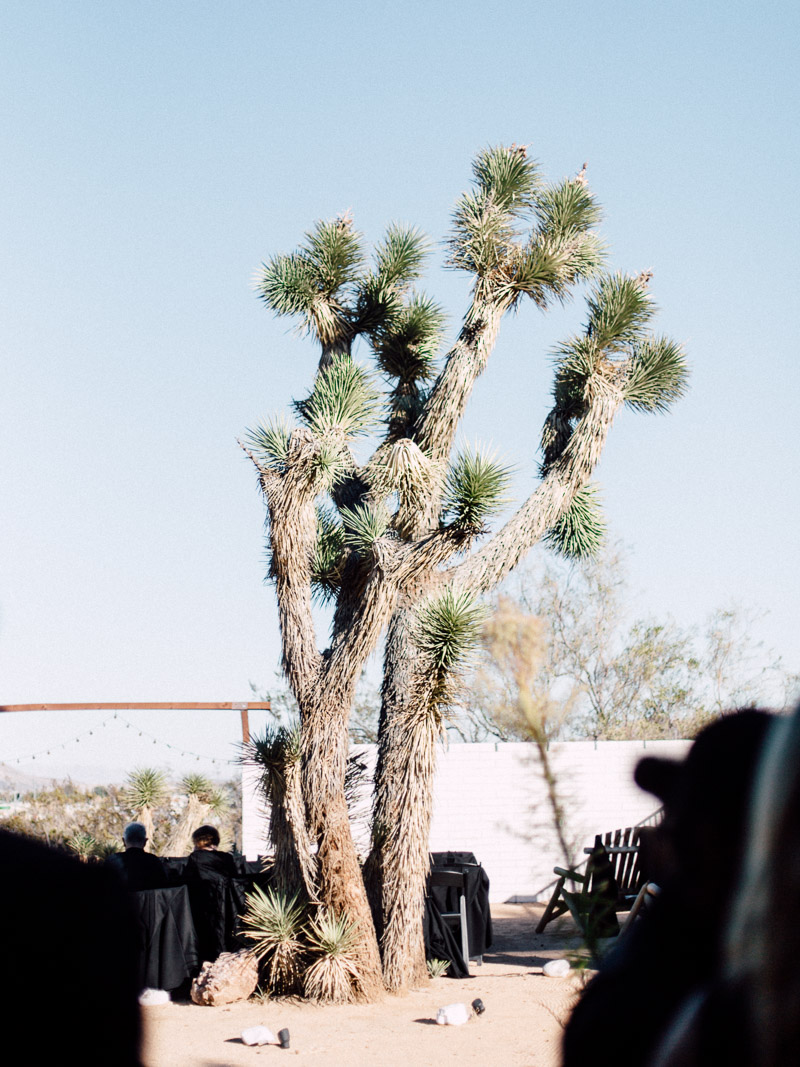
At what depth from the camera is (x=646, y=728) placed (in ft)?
71.4

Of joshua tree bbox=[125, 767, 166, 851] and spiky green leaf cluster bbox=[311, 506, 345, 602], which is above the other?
spiky green leaf cluster bbox=[311, 506, 345, 602]

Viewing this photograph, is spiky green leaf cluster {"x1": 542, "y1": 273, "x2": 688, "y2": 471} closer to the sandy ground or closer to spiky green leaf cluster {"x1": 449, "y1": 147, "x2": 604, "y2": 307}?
spiky green leaf cluster {"x1": 449, "y1": 147, "x2": 604, "y2": 307}

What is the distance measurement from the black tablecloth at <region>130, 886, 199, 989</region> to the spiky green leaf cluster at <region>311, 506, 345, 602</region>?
3.16 metres

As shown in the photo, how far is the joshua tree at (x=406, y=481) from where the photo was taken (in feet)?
24.9

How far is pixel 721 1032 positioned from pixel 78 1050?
1.20ft

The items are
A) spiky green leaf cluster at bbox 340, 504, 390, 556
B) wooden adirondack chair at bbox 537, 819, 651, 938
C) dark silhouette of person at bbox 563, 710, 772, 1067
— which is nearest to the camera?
dark silhouette of person at bbox 563, 710, 772, 1067

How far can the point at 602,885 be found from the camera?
133cm

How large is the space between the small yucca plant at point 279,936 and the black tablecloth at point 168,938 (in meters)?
0.79

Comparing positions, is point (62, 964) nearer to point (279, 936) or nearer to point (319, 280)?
point (279, 936)

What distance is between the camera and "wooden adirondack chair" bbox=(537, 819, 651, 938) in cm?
117

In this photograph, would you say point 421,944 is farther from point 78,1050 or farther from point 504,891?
point 78,1050

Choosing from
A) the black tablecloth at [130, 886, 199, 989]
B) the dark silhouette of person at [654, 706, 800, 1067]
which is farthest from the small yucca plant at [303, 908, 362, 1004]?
the dark silhouette of person at [654, 706, 800, 1067]

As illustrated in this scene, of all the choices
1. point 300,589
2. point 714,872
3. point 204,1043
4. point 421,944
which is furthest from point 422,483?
point 714,872

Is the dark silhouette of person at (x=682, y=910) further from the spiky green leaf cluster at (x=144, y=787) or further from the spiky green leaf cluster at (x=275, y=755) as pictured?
the spiky green leaf cluster at (x=144, y=787)
